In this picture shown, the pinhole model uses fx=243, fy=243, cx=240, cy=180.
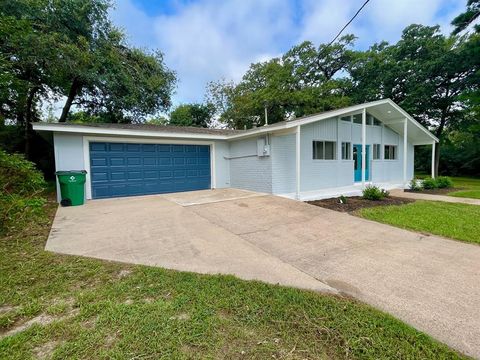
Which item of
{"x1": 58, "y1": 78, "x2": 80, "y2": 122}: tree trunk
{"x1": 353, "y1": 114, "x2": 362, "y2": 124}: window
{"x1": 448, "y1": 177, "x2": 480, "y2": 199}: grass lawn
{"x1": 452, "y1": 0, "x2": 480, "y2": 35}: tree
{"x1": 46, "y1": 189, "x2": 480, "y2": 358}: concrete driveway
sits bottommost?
{"x1": 46, "y1": 189, "x2": 480, "y2": 358}: concrete driveway

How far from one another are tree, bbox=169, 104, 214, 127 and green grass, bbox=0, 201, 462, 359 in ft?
74.5

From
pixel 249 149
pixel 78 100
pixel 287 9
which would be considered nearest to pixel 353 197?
pixel 249 149

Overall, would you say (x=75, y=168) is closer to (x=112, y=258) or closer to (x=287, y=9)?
(x=112, y=258)

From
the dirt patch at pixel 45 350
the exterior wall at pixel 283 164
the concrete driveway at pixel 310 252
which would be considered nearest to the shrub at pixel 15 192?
the concrete driveway at pixel 310 252

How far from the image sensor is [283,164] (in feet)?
31.1

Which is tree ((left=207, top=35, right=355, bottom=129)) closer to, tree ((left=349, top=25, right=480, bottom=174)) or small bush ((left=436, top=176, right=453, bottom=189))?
tree ((left=349, top=25, right=480, bottom=174))

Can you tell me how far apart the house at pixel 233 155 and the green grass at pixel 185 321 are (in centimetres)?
631

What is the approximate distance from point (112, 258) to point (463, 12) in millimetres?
19480

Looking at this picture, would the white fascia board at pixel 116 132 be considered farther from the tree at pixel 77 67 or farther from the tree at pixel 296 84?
the tree at pixel 296 84

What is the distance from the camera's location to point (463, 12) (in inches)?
510

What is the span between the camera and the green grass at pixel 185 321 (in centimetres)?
187

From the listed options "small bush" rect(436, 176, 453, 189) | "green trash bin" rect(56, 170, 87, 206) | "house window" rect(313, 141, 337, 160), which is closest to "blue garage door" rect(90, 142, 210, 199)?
"green trash bin" rect(56, 170, 87, 206)

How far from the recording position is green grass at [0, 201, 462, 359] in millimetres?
1873

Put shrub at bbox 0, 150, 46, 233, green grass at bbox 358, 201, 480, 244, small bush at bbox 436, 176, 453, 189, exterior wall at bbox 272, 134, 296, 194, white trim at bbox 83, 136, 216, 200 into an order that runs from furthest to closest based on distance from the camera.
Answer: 1. small bush at bbox 436, 176, 453, 189
2. exterior wall at bbox 272, 134, 296, 194
3. white trim at bbox 83, 136, 216, 200
4. green grass at bbox 358, 201, 480, 244
5. shrub at bbox 0, 150, 46, 233
